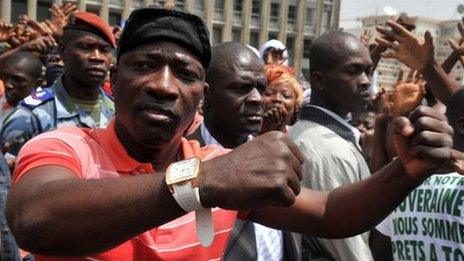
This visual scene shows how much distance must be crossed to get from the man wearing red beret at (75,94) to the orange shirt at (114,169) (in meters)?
2.34

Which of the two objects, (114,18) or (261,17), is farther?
(261,17)

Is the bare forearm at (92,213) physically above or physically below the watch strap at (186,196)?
below

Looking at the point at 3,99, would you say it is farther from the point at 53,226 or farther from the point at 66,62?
the point at 53,226

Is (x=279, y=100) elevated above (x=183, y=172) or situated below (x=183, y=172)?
below

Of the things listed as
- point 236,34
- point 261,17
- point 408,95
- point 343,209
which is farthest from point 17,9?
point 343,209

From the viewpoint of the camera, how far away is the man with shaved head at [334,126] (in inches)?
127

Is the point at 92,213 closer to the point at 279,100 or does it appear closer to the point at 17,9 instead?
the point at 279,100

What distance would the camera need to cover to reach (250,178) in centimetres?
135

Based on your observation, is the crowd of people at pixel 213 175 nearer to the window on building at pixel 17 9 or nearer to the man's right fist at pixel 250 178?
the man's right fist at pixel 250 178

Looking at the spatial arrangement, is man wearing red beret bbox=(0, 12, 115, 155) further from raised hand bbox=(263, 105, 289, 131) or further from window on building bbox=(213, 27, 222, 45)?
window on building bbox=(213, 27, 222, 45)

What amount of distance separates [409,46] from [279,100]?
4.08 ft

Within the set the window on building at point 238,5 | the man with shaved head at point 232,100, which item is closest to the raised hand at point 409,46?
the man with shaved head at point 232,100

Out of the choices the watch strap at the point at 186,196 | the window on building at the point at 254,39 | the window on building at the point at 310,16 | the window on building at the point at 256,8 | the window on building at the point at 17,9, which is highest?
the watch strap at the point at 186,196

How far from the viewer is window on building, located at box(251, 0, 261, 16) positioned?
2174 inches
